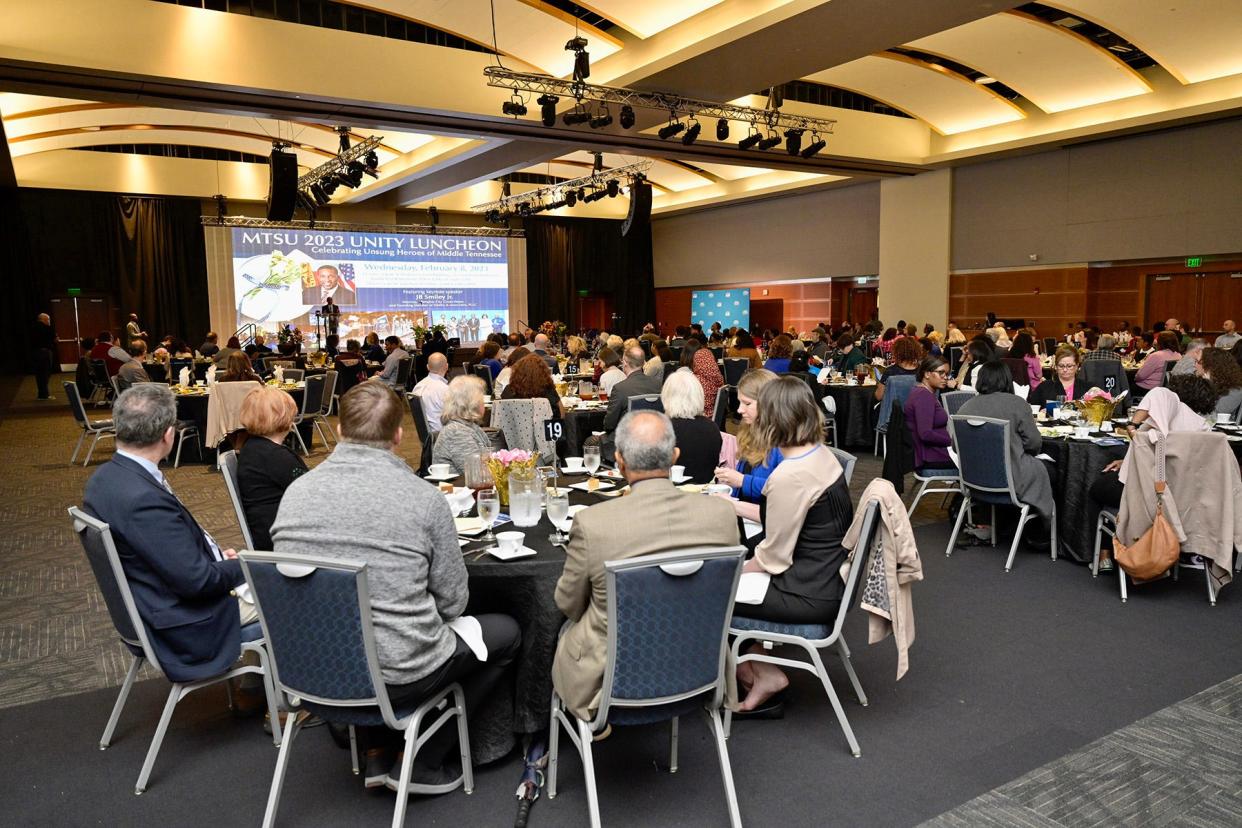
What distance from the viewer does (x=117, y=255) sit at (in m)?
19.5

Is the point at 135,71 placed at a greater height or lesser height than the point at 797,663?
greater

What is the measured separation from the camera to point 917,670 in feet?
12.1

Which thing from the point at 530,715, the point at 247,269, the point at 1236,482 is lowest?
the point at 530,715

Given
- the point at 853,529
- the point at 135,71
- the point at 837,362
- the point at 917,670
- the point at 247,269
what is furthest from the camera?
the point at 247,269

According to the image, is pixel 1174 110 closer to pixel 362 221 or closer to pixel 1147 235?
pixel 1147 235

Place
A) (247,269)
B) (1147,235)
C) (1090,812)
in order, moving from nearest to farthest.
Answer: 1. (1090,812)
2. (1147,235)
3. (247,269)

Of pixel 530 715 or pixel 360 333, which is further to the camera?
pixel 360 333

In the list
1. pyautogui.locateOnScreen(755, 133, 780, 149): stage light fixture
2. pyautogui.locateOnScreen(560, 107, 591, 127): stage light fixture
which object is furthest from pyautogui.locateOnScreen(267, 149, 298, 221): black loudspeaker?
pyautogui.locateOnScreen(755, 133, 780, 149): stage light fixture

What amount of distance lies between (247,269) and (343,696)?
1904cm

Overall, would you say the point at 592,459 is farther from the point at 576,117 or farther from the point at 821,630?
the point at 576,117

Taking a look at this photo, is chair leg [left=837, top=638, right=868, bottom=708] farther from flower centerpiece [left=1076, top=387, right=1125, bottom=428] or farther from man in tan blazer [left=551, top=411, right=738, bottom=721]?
flower centerpiece [left=1076, top=387, right=1125, bottom=428]

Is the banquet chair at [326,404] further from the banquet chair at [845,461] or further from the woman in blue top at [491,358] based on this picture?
the banquet chair at [845,461]

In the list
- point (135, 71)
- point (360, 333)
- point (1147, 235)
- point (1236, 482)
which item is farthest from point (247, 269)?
point (1236, 482)

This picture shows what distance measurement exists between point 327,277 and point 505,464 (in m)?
17.8
